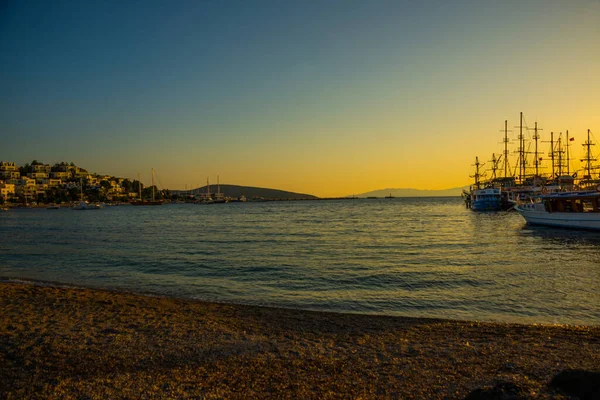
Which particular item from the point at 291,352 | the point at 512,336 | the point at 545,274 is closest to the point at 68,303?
the point at 291,352

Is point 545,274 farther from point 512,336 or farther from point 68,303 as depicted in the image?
point 68,303

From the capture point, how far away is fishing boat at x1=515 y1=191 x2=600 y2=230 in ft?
134

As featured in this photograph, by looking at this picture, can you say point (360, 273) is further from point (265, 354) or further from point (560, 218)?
point (560, 218)

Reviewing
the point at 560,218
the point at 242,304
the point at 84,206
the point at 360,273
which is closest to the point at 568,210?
the point at 560,218

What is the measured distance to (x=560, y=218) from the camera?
45.0 meters

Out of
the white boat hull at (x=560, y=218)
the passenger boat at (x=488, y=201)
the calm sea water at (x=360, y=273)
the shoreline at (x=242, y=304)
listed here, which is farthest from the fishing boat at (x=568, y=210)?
the passenger boat at (x=488, y=201)

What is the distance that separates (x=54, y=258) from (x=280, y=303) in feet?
69.7

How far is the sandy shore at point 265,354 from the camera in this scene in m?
6.57

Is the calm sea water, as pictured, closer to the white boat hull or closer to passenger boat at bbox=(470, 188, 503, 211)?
the white boat hull

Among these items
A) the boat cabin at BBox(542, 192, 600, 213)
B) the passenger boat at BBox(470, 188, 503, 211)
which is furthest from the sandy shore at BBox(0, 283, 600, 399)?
the passenger boat at BBox(470, 188, 503, 211)

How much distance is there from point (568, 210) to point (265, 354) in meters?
48.5

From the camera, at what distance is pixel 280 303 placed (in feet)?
47.2

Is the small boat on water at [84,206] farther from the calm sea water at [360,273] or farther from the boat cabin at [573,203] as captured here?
the boat cabin at [573,203]

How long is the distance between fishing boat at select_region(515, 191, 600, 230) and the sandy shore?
3801 centimetres
